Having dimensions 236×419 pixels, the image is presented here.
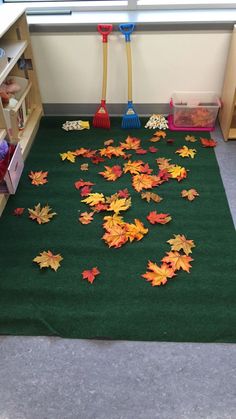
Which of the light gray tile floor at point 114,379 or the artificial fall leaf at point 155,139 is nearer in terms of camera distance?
the light gray tile floor at point 114,379

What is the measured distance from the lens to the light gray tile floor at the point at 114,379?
1281 mm

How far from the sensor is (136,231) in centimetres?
184

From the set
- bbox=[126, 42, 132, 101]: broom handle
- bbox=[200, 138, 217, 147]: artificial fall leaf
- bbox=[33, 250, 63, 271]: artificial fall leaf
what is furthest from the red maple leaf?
bbox=[200, 138, 217, 147]: artificial fall leaf

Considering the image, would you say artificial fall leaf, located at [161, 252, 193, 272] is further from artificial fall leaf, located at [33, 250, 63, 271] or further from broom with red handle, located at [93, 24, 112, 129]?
broom with red handle, located at [93, 24, 112, 129]

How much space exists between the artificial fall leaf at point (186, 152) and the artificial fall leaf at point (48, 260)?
1094 millimetres

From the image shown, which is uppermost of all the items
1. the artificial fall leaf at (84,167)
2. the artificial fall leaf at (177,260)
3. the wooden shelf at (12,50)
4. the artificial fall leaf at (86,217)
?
the wooden shelf at (12,50)

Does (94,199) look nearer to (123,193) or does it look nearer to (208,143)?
(123,193)

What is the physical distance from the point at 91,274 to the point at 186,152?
1.12 m

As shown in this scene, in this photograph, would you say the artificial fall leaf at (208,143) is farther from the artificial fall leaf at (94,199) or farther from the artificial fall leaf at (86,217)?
the artificial fall leaf at (86,217)

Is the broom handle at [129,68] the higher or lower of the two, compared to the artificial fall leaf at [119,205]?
higher

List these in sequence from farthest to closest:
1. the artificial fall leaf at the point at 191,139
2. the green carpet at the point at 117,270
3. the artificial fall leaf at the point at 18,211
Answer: the artificial fall leaf at the point at 191,139 → the artificial fall leaf at the point at 18,211 → the green carpet at the point at 117,270

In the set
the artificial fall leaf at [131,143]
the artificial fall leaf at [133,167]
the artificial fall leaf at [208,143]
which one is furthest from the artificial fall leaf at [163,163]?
the artificial fall leaf at [208,143]

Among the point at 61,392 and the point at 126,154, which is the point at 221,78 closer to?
the point at 126,154

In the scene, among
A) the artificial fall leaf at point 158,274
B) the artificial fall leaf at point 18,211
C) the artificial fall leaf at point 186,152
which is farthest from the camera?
the artificial fall leaf at point 186,152
